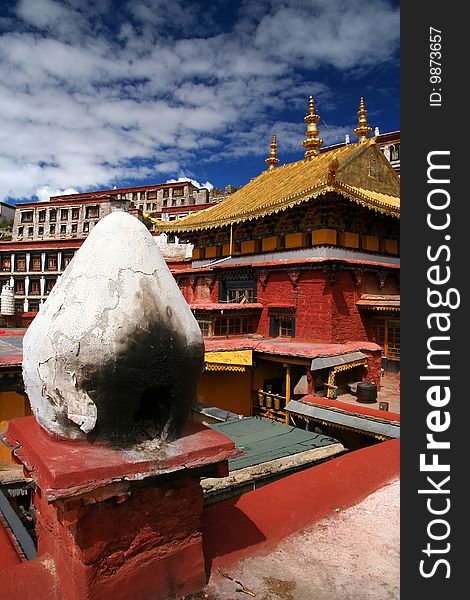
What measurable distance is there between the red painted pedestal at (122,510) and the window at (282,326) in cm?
1426

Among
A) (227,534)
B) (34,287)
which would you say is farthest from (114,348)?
(34,287)

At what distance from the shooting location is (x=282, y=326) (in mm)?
17359

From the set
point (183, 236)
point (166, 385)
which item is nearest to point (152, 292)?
point (166, 385)

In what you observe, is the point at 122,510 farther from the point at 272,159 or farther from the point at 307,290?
the point at 272,159

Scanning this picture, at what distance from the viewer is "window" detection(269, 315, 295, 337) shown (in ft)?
55.5

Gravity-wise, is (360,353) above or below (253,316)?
below

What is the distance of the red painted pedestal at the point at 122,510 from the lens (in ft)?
7.30

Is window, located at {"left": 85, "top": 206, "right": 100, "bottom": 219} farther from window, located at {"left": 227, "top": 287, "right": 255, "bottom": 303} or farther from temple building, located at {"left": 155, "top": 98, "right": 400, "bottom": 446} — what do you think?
window, located at {"left": 227, "top": 287, "right": 255, "bottom": 303}

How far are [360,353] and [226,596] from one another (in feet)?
41.1

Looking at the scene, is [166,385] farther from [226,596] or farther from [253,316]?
[253,316]

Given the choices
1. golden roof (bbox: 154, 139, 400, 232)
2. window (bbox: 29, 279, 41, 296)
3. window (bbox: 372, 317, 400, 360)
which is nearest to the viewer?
golden roof (bbox: 154, 139, 400, 232)

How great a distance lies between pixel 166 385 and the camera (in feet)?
8.66

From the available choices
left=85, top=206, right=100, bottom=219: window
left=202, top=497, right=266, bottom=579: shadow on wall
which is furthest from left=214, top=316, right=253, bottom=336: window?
left=85, top=206, right=100, bottom=219: window

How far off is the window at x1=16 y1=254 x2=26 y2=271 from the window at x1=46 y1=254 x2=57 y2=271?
2971 mm
